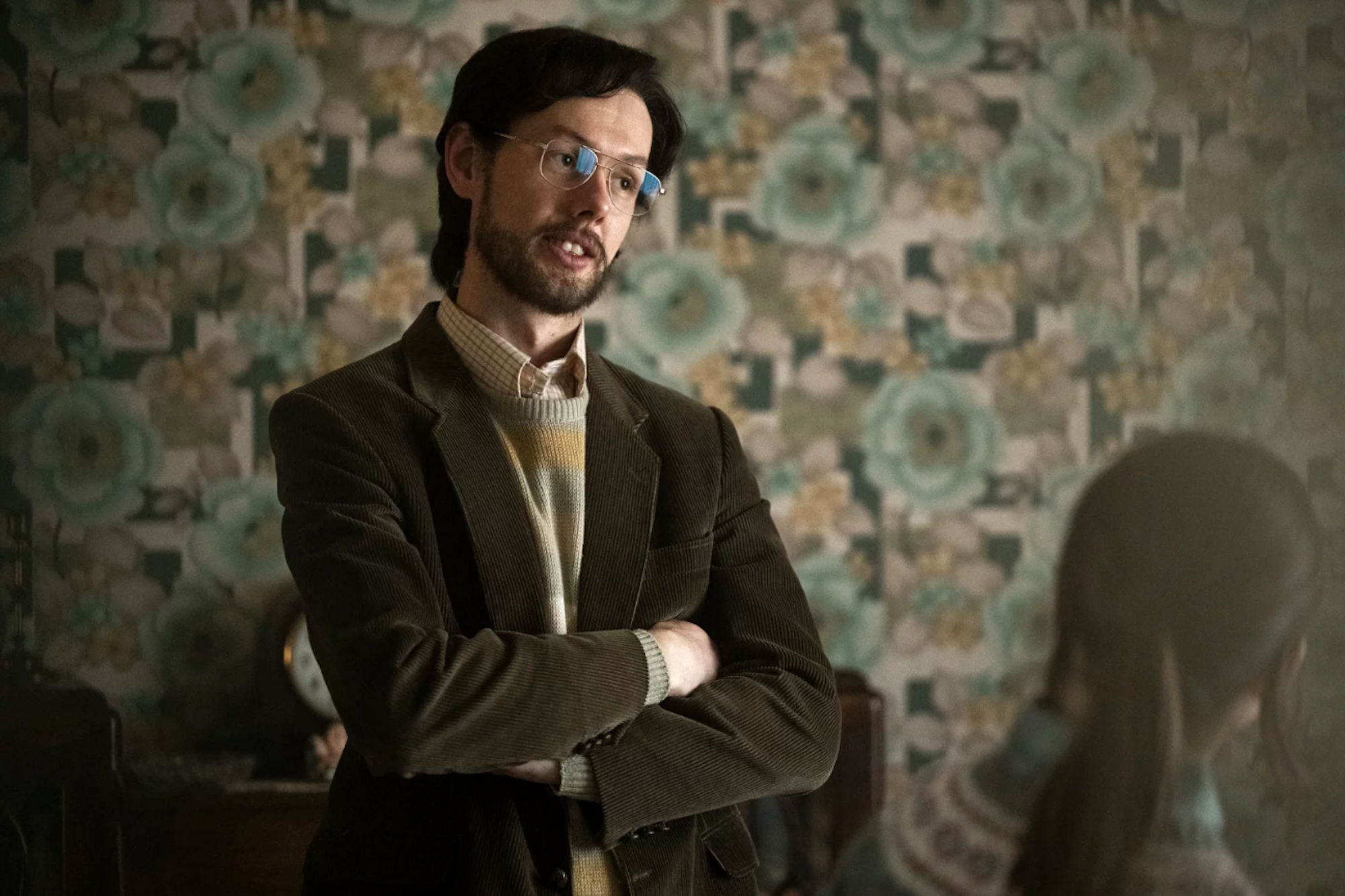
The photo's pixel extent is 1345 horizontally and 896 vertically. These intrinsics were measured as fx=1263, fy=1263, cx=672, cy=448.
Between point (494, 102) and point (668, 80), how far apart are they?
1192 mm

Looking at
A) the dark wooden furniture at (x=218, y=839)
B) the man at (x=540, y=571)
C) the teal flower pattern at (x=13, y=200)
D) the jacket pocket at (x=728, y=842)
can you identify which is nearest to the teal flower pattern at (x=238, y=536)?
the dark wooden furniture at (x=218, y=839)

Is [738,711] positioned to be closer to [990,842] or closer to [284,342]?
[990,842]

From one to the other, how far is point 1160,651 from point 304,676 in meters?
1.47

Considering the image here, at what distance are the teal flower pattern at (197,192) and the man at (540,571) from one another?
115 cm

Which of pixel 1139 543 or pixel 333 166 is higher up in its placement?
pixel 333 166

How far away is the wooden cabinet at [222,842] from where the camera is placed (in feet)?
6.86

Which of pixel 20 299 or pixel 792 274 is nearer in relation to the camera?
pixel 20 299

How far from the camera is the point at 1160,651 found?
1694mm

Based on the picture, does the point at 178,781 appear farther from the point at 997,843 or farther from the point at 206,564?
the point at 997,843

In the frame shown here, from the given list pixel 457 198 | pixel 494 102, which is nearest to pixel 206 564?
pixel 457 198

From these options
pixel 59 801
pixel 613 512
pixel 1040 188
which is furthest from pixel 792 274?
pixel 59 801

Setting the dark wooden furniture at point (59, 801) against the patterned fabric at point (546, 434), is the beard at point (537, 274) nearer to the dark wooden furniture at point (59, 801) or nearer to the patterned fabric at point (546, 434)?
the patterned fabric at point (546, 434)

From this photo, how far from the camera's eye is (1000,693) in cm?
255

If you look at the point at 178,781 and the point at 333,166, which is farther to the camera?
the point at 333,166
